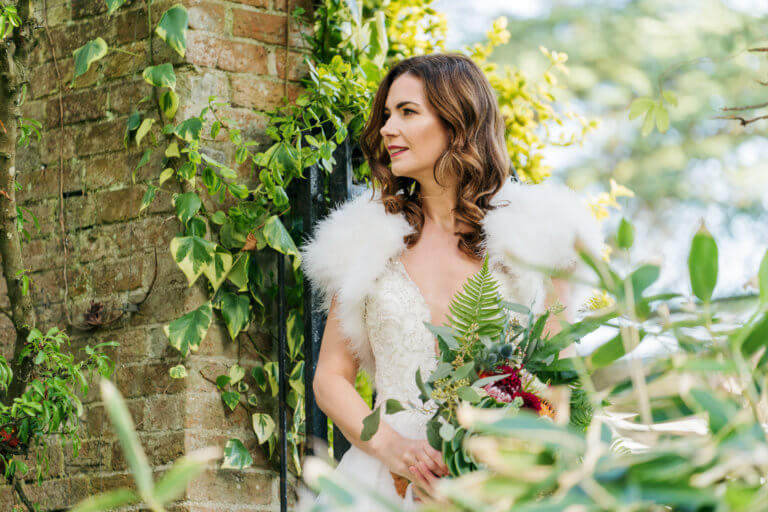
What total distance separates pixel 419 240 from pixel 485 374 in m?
0.96

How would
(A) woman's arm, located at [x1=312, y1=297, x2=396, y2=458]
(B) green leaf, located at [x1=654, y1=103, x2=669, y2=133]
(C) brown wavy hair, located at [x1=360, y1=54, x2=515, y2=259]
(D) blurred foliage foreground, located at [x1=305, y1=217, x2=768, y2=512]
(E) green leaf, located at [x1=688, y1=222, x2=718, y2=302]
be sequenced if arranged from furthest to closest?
(C) brown wavy hair, located at [x1=360, y1=54, x2=515, y2=259] → (A) woman's arm, located at [x1=312, y1=297, x2=396, y2=458] → (B) green leaf, located at [x1=654, y1=103, x2=669, y2=133] → (E) green leaf, located at [x1=688, y1=222, x2=718, y2=302] → (D) blurred foliage foreground, located at [x1=305, y1=217, x2=768, y2=512]

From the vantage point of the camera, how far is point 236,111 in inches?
92.0

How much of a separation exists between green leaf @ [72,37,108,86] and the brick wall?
0.13m

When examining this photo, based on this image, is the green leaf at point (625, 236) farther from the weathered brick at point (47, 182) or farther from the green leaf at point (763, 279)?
the weathered brick at point (47, 182)

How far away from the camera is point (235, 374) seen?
223 centimetres

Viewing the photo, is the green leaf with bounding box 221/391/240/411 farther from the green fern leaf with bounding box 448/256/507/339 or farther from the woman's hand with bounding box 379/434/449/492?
the green fern leaf with bounding box 448/256/507/339

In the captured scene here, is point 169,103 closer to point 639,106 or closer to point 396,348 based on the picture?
point 396,348

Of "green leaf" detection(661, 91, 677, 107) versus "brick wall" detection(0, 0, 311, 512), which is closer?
"green leaf" detection(661, 91, 677, 107)

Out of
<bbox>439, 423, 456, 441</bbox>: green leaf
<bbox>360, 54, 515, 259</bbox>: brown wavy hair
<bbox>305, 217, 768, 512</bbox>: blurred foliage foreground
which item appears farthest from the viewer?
<bbox>360, 54, 515, 259</bbox>: brown wavy hair

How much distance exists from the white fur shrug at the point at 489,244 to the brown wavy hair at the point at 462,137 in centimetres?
5

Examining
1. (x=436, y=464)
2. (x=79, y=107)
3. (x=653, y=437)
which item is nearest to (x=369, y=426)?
(x=436, y=464)

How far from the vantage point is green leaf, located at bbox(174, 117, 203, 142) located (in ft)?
7.19

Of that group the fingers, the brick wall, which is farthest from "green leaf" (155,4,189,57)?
the fingers

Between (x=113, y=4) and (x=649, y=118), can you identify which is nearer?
(x=649, y=118)
